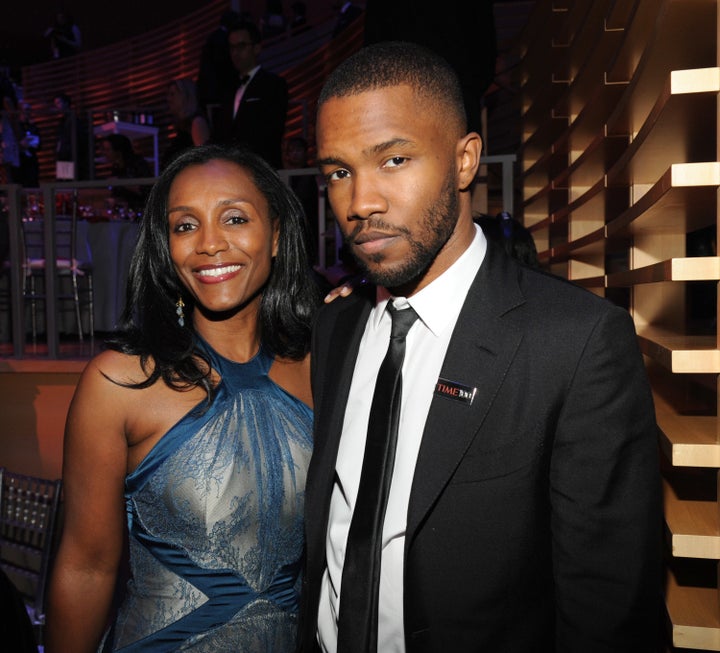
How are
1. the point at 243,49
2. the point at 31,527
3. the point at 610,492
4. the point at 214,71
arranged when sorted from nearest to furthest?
the point at 610,492, the point at 31,527, the point at 243,49, the point at 214,71

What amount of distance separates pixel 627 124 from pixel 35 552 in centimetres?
310

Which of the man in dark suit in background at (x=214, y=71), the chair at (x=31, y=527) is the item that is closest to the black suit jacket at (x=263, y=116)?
the chair at (x=31, y=527)

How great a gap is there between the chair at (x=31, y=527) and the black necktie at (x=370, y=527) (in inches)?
95.8

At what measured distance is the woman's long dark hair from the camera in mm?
1800

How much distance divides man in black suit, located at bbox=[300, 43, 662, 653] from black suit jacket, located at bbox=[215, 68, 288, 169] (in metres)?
3.33

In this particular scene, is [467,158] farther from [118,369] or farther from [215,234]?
[118,369]

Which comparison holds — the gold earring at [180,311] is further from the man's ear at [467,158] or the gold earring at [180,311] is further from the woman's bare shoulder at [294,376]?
the man's ear at [467,158]

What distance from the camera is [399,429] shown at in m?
1.37

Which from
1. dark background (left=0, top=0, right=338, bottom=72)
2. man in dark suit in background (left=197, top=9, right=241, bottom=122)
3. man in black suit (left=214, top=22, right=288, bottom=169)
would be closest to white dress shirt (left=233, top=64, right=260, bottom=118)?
man in black suit (left=214, top=22, right=288, bottom=169)

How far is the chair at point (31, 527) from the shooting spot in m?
3.37

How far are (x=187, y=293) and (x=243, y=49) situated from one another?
11.7ft

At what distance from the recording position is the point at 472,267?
1.43 m

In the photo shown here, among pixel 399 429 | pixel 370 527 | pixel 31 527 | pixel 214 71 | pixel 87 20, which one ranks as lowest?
pixel 31 527

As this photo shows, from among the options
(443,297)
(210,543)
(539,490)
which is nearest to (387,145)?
(443,297)
